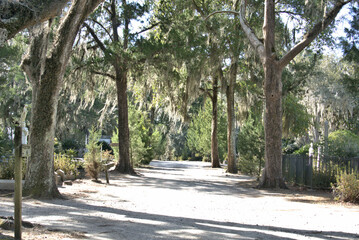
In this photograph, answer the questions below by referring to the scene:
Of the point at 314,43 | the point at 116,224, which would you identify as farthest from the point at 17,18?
the point at 314,43

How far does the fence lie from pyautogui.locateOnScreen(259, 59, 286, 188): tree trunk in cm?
104

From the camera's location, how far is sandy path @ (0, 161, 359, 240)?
6.38m

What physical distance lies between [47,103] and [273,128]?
8.12 meters

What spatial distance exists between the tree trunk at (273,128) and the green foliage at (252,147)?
4061 mm

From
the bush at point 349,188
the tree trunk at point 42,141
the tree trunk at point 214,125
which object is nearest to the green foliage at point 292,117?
the tree trunk at point 214,125

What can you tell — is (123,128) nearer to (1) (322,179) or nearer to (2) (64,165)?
(2) (64,165)

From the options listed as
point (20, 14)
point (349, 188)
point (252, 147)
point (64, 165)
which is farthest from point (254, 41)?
point (20, 14)

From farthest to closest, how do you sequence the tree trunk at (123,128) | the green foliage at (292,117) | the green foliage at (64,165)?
the green foliage at (292,117)
the tree trunk at (123,128)
the green foliage at (64,165)

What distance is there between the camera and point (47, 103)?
32.1ft

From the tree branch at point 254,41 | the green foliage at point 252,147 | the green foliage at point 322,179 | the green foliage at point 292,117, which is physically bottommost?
the green foliage at point 322,179

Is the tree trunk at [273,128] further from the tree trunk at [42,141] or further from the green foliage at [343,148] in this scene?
the tree trunk at [42,141]

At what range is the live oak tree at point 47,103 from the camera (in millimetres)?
9734

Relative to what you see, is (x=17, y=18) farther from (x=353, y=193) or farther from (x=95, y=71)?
(x=95, y=71)

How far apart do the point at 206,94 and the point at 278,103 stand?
12.3 meters
